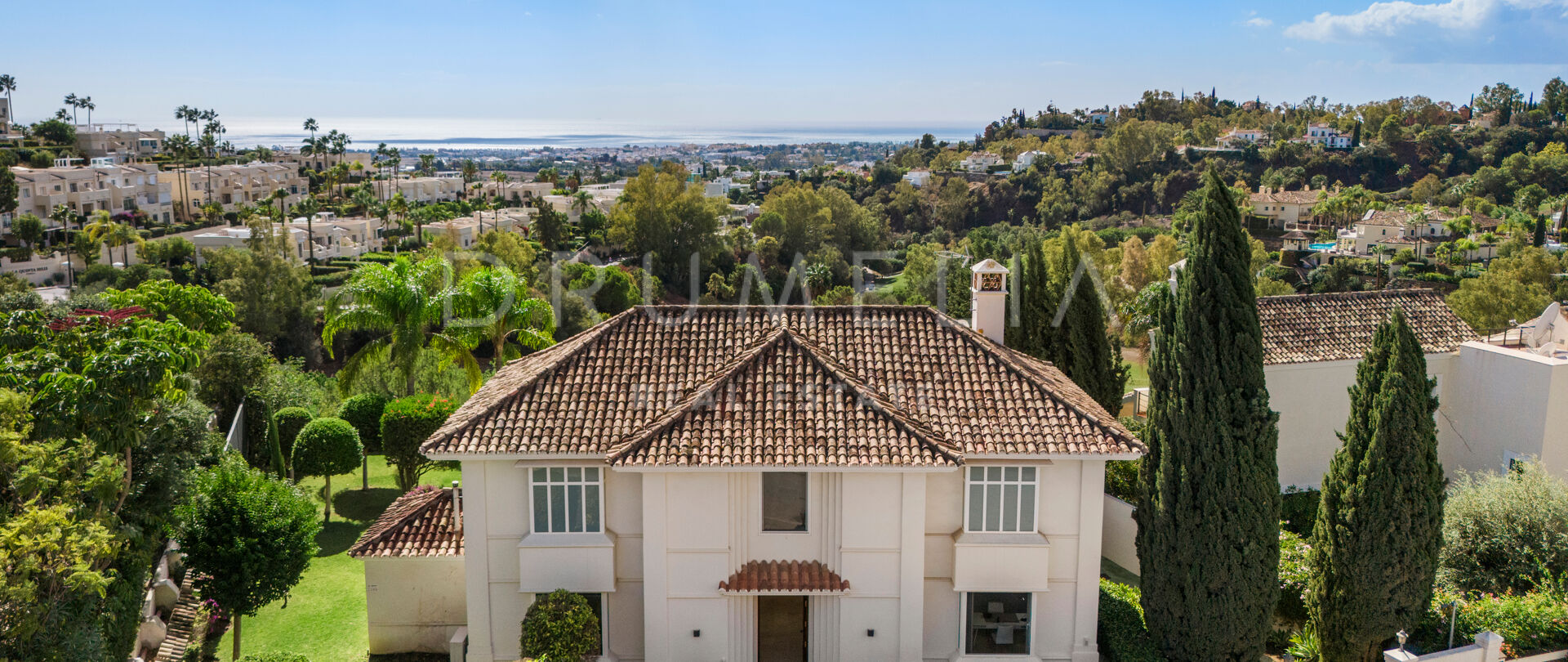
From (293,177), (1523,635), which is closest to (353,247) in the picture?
(293,177)

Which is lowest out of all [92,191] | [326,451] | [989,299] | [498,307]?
[326,451]

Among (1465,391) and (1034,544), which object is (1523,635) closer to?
(1034,544)

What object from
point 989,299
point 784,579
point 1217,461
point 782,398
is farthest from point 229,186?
point 1217,461

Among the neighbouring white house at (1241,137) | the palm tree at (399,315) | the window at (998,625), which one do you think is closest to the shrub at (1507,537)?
the window at (998,625)

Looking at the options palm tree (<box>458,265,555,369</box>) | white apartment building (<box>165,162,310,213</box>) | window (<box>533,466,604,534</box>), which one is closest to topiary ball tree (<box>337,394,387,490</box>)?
palm tree (<box>458,265,555,369</box>)

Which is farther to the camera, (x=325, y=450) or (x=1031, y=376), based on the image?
(x=325, y=450)

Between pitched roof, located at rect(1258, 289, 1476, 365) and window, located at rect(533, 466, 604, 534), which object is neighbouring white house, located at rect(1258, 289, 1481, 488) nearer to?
pitched roof, located at rect(1258, 289, 1476, 365)

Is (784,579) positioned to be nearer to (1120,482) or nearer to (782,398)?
(782,398)
